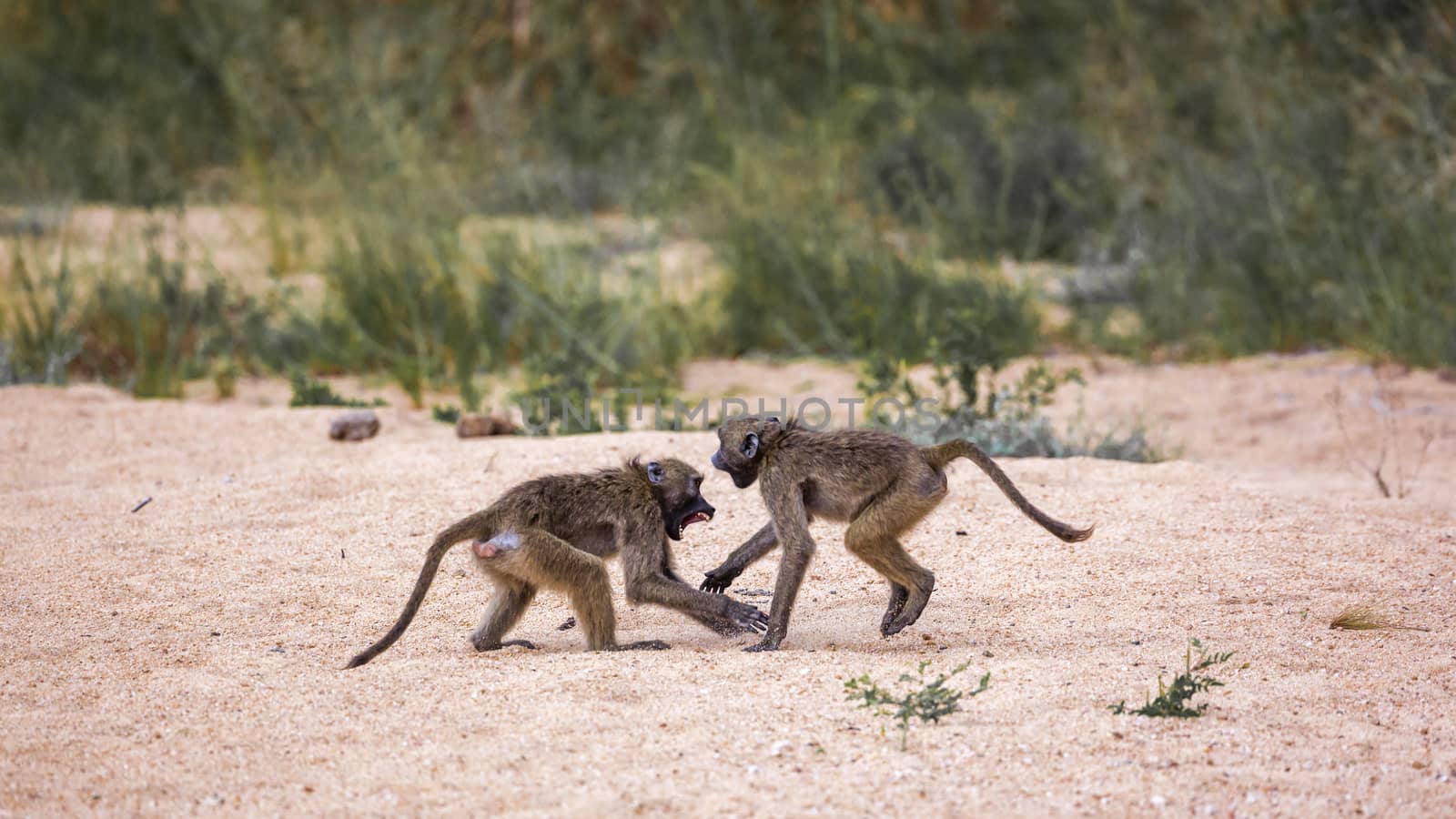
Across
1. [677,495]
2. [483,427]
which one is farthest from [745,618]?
[483,427]

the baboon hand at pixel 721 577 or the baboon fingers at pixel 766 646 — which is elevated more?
the baboon hand at pixel 721 577

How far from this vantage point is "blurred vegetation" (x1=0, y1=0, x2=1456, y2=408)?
33.4 feet

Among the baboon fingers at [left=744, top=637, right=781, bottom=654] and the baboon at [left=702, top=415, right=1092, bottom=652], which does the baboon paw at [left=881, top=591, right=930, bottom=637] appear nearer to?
the baboon at [left=702, top=415, right=1092, bottom=652]

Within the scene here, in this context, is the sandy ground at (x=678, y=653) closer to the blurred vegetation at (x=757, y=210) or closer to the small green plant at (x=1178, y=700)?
the small green plant at (x=1178, y=700)

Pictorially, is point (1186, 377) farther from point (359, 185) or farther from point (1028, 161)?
point (359, 185)

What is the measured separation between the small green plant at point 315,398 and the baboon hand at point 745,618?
175 inches

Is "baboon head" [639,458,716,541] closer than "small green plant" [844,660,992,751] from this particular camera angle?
No

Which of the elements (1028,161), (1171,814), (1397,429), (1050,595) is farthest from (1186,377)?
(1171,814)

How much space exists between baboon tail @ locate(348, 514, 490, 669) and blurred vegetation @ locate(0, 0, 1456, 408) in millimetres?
3336

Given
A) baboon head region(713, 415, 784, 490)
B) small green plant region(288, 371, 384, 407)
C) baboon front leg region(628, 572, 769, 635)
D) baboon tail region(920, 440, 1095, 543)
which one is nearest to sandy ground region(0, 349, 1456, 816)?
baboon front leg region(628, 572, 769, 635)

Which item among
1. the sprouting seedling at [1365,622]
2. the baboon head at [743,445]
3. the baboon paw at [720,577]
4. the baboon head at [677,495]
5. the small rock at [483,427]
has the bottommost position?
the baboon paw at [720,577]

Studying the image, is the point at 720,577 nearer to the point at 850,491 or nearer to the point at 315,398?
the point at 850,491

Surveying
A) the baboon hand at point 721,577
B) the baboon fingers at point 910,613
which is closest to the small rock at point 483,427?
the baboon hand at point 721,577

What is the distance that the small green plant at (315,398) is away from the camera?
8.98 metres
